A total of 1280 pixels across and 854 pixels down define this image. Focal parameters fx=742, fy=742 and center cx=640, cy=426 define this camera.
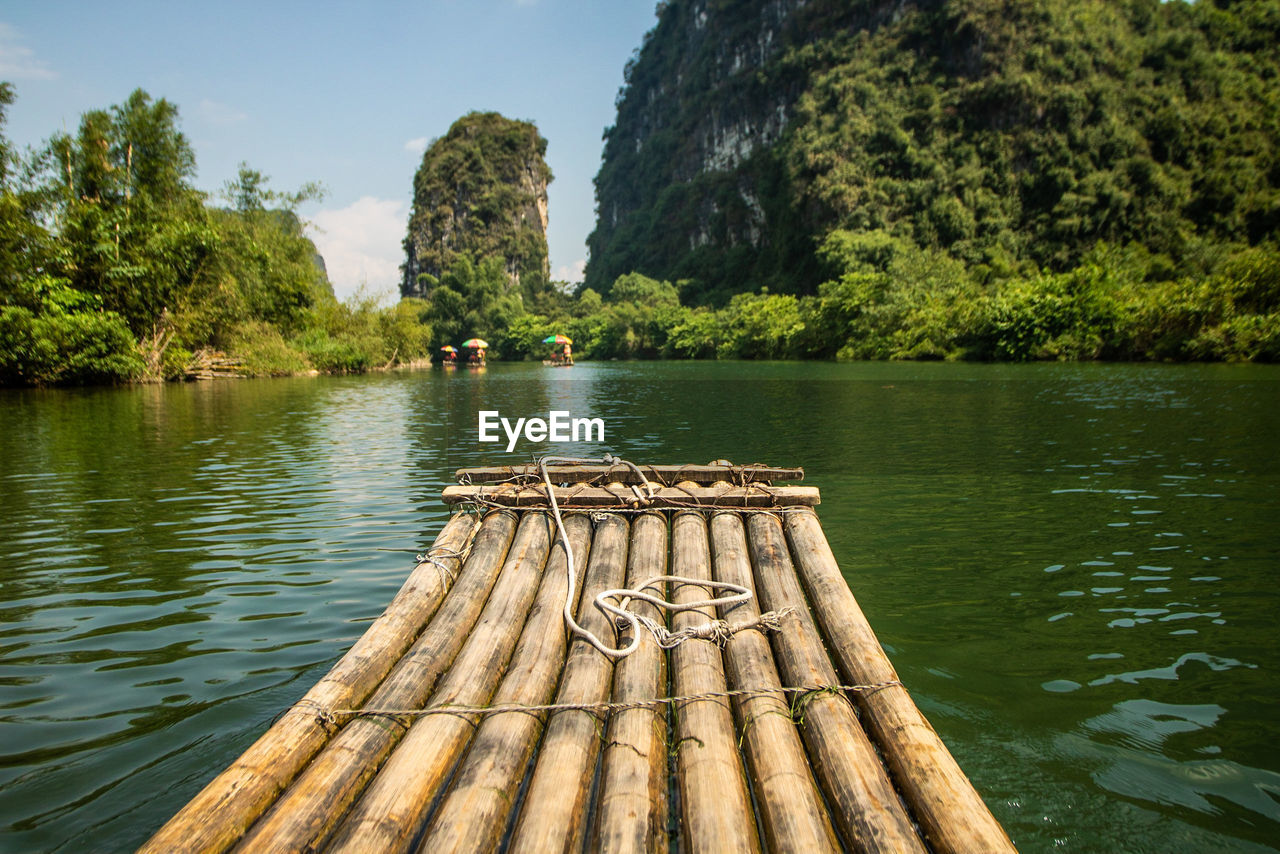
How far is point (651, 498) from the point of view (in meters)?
5.13

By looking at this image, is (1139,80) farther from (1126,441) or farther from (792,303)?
(1126,441)

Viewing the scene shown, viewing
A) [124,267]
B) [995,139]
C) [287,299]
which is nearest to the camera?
[124,267]

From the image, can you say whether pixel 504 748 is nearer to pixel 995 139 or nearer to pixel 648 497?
pixel 648 497

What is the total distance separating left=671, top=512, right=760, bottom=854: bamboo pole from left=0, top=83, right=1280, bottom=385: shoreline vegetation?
30.8 metres

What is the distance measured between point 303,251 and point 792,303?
4000 cm

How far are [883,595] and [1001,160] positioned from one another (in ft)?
276

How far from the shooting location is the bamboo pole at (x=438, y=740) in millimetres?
2322

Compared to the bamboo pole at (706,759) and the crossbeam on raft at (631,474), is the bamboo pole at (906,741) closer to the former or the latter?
the bamboo pole at (706,759)

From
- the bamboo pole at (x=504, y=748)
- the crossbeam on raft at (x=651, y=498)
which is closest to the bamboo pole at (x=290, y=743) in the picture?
the bamboo pole at (x=504, y=748)

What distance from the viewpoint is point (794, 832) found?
2332 millimetres

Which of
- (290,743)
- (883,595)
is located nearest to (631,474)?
(883,595)

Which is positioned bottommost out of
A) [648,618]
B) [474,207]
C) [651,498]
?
[648,618]

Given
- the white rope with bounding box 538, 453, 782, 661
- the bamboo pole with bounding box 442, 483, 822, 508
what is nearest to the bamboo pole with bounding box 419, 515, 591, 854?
the white rope with bounding box 538, 453, 782, 661

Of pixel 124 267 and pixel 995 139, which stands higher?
pixel 995 139
